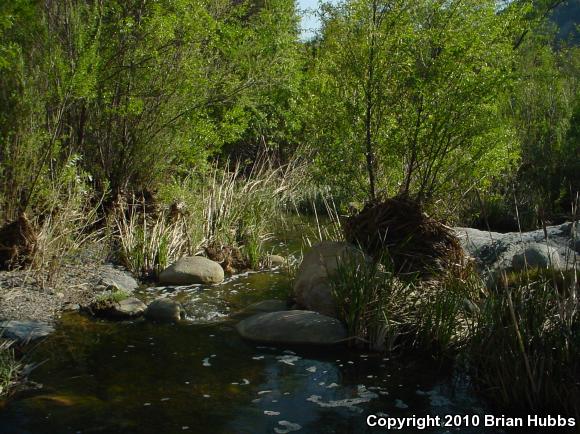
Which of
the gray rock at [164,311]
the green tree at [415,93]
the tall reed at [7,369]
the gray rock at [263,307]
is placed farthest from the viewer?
the green tree at [415,93]

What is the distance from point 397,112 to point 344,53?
3.39 feet

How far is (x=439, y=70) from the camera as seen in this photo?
896 centimetres

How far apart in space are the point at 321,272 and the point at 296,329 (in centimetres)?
122

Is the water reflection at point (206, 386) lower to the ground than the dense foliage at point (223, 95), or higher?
lower

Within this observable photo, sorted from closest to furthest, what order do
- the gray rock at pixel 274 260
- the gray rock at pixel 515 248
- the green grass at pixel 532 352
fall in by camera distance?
the green grass at pixel 532 352
the gray rock at pixel 515 248
the gray rock at pixel 274 260

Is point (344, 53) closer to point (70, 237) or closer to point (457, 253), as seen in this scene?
point (457, 253)

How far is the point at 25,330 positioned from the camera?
7.39m

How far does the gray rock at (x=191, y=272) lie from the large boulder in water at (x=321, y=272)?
5.54ft

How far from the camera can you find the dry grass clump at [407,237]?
841 centimetres

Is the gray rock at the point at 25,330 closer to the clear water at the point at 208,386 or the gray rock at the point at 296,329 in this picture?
the clear water at the point at 208,386

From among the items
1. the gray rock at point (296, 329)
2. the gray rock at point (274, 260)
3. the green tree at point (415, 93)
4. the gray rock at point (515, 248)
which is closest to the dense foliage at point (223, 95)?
the green tree at point (415, 93)

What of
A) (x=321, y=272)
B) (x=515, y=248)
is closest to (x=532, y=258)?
(x=515, y=248)

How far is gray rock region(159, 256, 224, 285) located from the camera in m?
9.93

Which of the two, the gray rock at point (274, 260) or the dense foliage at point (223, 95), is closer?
the dense foliage at point (223, 95)
